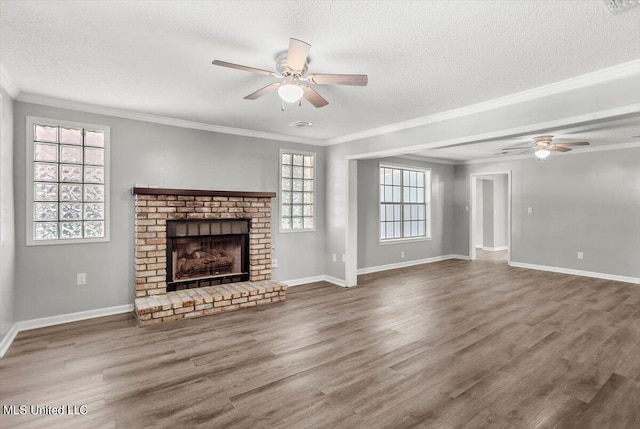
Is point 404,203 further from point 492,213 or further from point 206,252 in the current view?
point 206,252

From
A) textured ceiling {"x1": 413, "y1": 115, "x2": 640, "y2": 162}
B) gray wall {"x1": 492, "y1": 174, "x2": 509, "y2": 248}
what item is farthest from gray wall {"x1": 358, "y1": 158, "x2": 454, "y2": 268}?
gray wall {"x1": 492, "y1": 174, "x2": 509, "y2": 248}

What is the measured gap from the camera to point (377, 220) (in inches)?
272

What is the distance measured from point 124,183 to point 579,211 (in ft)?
26.0

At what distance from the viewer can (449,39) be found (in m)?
2.34

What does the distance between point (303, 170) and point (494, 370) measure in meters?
4.10

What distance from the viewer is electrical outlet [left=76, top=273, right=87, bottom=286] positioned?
3.89 m

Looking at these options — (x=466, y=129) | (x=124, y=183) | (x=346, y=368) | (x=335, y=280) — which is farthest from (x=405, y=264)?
(x=124, y=183)

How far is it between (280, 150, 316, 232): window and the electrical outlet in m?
2.71

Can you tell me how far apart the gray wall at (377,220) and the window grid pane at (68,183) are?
4.33 meters

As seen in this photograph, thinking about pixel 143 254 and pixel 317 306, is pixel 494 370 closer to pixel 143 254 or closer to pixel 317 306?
pixel 317 306

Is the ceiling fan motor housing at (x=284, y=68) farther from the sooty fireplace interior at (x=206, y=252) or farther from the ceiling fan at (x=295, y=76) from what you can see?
the sooty fireplace interior at (x=206, y=252)

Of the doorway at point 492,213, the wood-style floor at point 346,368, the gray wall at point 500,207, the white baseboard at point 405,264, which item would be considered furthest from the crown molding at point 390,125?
the gray wall at point 500,207

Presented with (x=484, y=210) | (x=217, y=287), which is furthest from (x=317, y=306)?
(x=484, y=210)

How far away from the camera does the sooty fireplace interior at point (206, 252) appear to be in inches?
176
